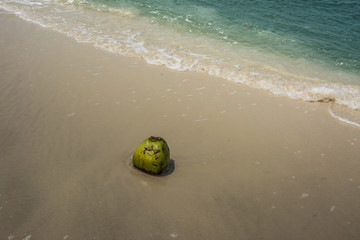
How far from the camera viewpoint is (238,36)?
9.54 meters

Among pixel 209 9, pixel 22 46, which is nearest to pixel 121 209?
pixel 22 46

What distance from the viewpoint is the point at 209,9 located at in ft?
40.3

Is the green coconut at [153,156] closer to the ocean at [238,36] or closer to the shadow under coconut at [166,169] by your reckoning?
the shadow under coconut at [166,169]

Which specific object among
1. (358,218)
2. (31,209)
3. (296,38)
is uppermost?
(296,38)

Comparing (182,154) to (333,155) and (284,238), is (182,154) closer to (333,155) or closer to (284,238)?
(284,238)

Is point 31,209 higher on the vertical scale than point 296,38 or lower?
lower

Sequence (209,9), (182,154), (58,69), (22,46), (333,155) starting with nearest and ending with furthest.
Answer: (182,154)
(333,155)
(58,69)
(22,46)
(209,9)

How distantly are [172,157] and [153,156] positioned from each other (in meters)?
0.60

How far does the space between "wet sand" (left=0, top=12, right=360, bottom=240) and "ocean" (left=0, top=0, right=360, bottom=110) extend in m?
1.11

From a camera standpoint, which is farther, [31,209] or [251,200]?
[251,200]

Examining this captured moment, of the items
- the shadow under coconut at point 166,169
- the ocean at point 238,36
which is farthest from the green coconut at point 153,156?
the ocean at point 238,36

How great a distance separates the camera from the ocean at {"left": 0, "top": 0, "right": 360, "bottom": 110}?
678 centimetres

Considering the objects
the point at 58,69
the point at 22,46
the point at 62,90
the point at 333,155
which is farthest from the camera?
the point at 22,46

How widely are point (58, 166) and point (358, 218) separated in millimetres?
3911
